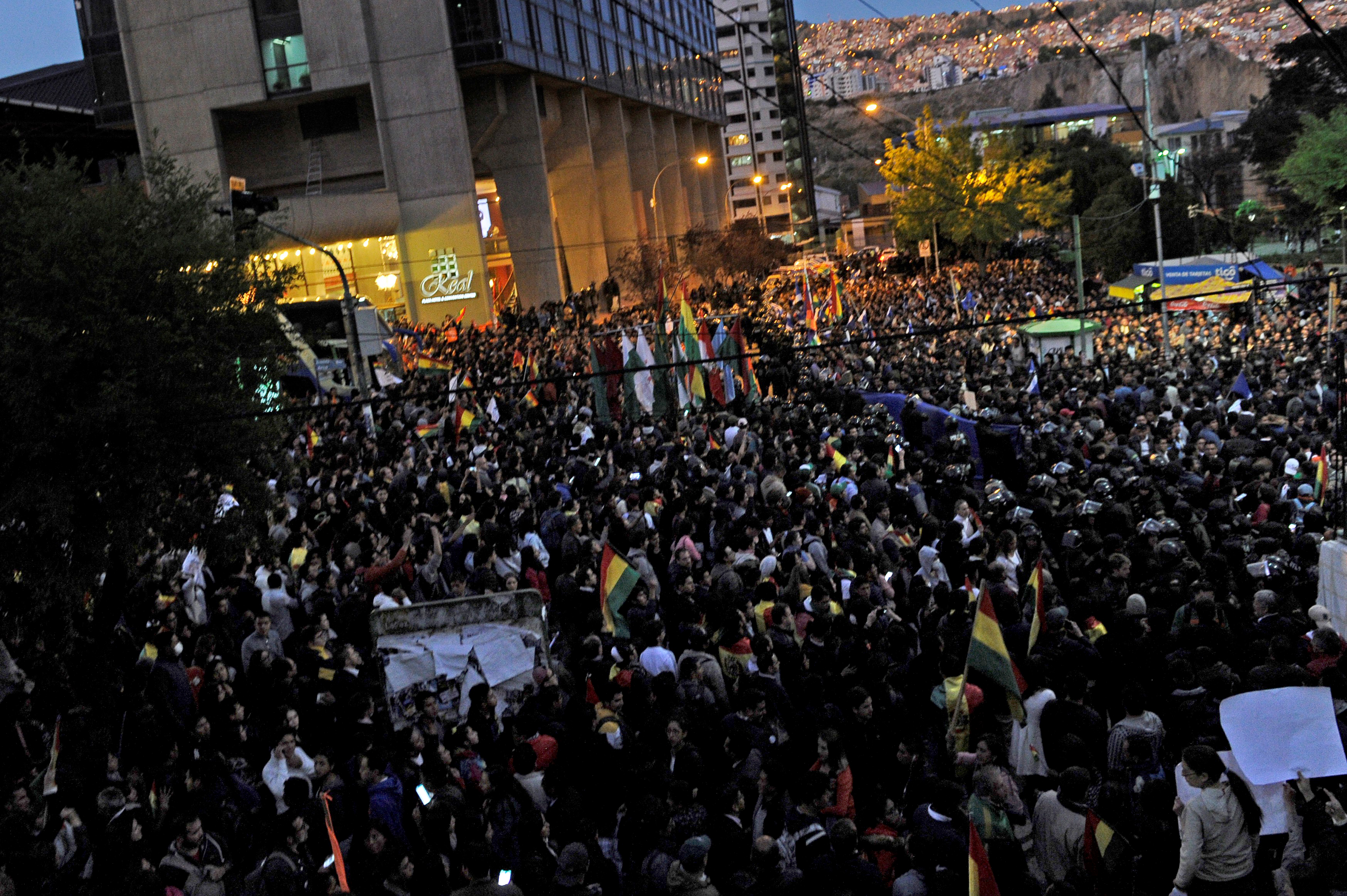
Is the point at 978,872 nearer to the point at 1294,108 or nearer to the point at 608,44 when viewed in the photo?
the point at 1294,108

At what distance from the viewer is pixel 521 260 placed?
4803 cm

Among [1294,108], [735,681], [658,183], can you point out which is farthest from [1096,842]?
[658,183]

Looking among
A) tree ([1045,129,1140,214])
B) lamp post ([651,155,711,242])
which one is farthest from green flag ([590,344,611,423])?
tree ([1045,129,1140,214])

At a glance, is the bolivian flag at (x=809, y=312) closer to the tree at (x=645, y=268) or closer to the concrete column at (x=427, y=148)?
the concrete column at (x=427, y=148)

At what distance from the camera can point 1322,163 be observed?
131ft

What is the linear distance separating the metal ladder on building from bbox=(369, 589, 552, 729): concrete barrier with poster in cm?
3892

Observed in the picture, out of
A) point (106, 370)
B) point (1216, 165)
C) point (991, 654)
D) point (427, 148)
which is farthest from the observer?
point (1216, 165)

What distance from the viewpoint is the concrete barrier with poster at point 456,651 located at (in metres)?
8.45

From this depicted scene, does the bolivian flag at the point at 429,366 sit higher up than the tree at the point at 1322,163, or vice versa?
the tree at the point at 1322,163

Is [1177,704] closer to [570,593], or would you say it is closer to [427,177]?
[570,593]

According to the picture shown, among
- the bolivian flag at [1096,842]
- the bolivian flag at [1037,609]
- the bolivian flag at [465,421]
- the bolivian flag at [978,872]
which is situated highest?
the bolivian flag at [465,421]

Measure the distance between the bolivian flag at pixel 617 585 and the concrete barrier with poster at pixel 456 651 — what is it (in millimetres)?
892

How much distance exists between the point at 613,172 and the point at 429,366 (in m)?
35.9

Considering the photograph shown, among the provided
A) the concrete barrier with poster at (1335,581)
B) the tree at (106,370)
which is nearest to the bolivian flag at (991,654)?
the concrete barrier with poster at (1335,581)
